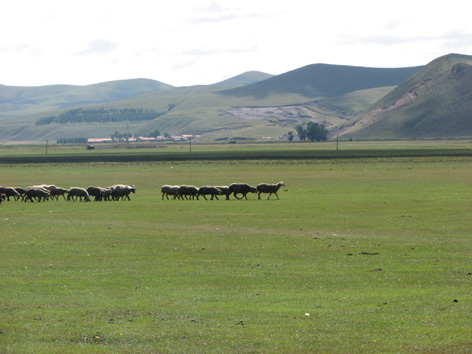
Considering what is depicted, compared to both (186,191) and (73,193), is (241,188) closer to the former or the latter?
(186,191)

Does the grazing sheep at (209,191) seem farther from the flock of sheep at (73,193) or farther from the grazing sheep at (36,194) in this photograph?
the grazing sheep at (36,194)

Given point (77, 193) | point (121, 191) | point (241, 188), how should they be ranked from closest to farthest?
point (241, 188)
point (77, 193)
point (121, 191)

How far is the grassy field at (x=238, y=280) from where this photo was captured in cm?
1328

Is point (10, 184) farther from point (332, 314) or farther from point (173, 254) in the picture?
point (332, 314)

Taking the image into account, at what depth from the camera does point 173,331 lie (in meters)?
13.7

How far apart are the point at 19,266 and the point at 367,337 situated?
11.7 metres

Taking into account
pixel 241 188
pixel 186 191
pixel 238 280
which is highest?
pixel 241 188

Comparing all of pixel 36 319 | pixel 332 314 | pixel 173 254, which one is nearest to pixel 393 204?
pixel 173 254

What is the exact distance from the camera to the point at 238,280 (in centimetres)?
1880

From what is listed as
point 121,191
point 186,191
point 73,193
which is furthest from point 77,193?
point 186,191

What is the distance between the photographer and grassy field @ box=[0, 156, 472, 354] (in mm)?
13281

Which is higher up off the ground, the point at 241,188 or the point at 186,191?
the point at 241,188

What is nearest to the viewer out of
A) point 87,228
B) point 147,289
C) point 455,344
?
point 455,344

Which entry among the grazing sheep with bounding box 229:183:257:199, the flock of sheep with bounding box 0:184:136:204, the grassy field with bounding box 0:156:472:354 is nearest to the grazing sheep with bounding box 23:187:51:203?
the flock of sheep with bounding box 0:184:136:204
